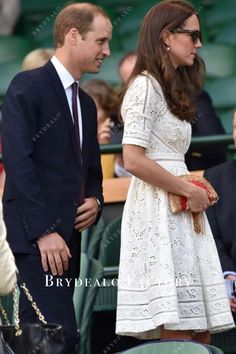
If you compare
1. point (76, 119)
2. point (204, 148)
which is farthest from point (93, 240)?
point (76, 119)

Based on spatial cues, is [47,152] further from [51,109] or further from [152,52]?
[152,52]

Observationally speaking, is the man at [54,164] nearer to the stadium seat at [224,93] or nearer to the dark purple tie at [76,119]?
the dark purple tie at [76,119]

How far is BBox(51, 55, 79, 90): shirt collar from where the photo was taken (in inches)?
211

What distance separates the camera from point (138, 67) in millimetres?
5266

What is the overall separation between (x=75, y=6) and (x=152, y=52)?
46 cm

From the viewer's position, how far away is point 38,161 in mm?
5246

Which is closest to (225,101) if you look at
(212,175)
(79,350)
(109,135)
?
(109,135)

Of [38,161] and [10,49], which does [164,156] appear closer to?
[38,161]

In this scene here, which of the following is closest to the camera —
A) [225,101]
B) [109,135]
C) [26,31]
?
[109,135]

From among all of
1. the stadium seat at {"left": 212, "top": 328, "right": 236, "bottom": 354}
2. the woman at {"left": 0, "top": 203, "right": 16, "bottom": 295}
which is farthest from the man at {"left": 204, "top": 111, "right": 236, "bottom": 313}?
the woman at {"left": 0, "top": 203, "right": 16, "bottom": 295}

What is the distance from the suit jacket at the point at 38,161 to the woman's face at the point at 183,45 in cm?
48

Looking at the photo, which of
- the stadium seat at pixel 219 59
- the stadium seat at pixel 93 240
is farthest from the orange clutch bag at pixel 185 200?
the stadium seat at pixel 219 59

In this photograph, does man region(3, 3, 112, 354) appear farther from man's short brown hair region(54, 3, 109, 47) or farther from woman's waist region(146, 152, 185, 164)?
woman's waist region(146, 152, 185, 164)

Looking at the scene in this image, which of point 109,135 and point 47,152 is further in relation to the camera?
point 109,135
